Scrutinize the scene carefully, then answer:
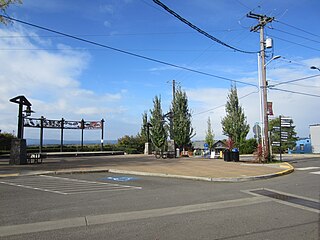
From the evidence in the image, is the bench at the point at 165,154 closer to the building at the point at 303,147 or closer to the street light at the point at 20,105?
the street light at the point at 20,105

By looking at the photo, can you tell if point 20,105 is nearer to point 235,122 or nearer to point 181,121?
point 181,121

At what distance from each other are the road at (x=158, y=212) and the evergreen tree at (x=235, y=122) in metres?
35.2

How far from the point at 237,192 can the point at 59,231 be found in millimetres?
6245

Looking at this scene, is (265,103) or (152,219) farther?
(265,103)

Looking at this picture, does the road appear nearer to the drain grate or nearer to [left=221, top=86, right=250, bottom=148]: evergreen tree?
the drain grate

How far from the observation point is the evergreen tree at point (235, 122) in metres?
45.9

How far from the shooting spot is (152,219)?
6570 mm

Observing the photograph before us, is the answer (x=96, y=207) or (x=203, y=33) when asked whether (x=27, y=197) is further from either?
(x=203, y=33)

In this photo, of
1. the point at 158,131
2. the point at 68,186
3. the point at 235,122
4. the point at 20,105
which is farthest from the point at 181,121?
the point at 68,186

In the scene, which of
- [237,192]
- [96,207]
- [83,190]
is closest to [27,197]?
[83,190]

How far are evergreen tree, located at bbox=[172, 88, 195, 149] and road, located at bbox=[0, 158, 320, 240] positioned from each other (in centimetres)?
3018

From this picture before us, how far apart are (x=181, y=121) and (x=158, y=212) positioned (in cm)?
3441

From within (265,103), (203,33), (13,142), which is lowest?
(13,142)

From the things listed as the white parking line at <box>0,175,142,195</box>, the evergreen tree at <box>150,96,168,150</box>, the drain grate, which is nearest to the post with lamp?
the white parking line at <box>0,175,142,195</box>
